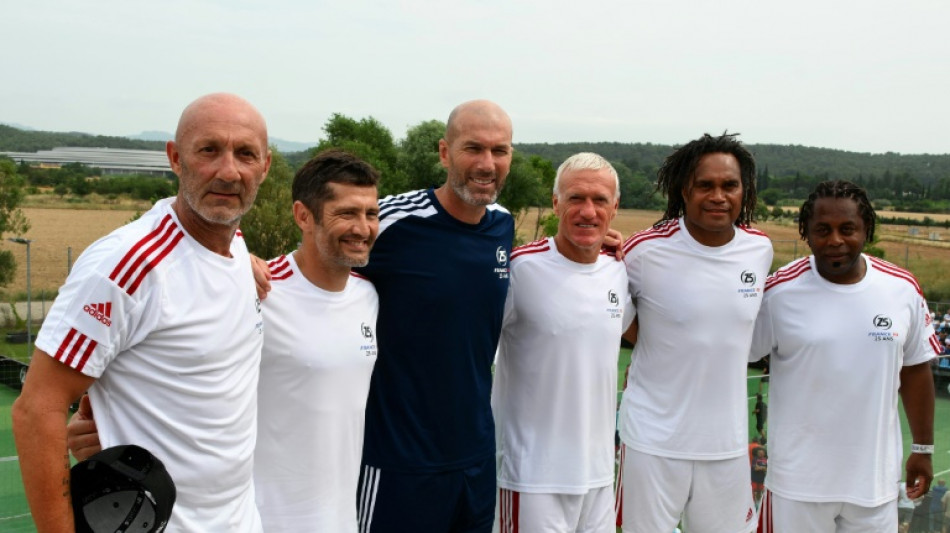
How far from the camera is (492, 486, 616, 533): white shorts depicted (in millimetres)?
4156

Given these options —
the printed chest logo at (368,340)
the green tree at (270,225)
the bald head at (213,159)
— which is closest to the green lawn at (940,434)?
the printed chest logo at (368,340)

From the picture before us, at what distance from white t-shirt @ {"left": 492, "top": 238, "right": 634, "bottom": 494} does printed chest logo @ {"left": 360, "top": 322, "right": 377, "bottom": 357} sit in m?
0.80

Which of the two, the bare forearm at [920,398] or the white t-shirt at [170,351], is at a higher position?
A: the white t-shirt at [170,351]

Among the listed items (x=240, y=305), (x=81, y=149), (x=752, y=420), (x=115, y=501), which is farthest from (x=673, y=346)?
(x=81, y=149)

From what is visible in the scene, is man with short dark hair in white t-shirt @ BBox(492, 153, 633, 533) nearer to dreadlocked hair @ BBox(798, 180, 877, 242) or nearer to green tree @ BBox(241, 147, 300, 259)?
dreadlocked hair @ BBox(798, 180, 877, 242)

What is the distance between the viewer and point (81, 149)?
163m

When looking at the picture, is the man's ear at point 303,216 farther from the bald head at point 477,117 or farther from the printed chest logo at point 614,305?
the printed chest logo at point 614,305

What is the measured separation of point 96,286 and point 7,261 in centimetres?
4019

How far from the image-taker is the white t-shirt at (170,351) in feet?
8.46

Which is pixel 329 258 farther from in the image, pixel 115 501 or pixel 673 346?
pixel 673 346

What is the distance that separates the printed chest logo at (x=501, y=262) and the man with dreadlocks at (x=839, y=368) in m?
1.53

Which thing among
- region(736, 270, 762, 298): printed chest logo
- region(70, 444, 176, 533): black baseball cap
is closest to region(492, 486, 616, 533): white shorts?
region(736, 270, 762, 298): printed chest logo

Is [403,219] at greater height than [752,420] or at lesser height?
greater

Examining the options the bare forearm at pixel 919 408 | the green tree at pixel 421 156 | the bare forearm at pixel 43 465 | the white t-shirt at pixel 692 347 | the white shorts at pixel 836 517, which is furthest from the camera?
the green tree at pixel 421 156
